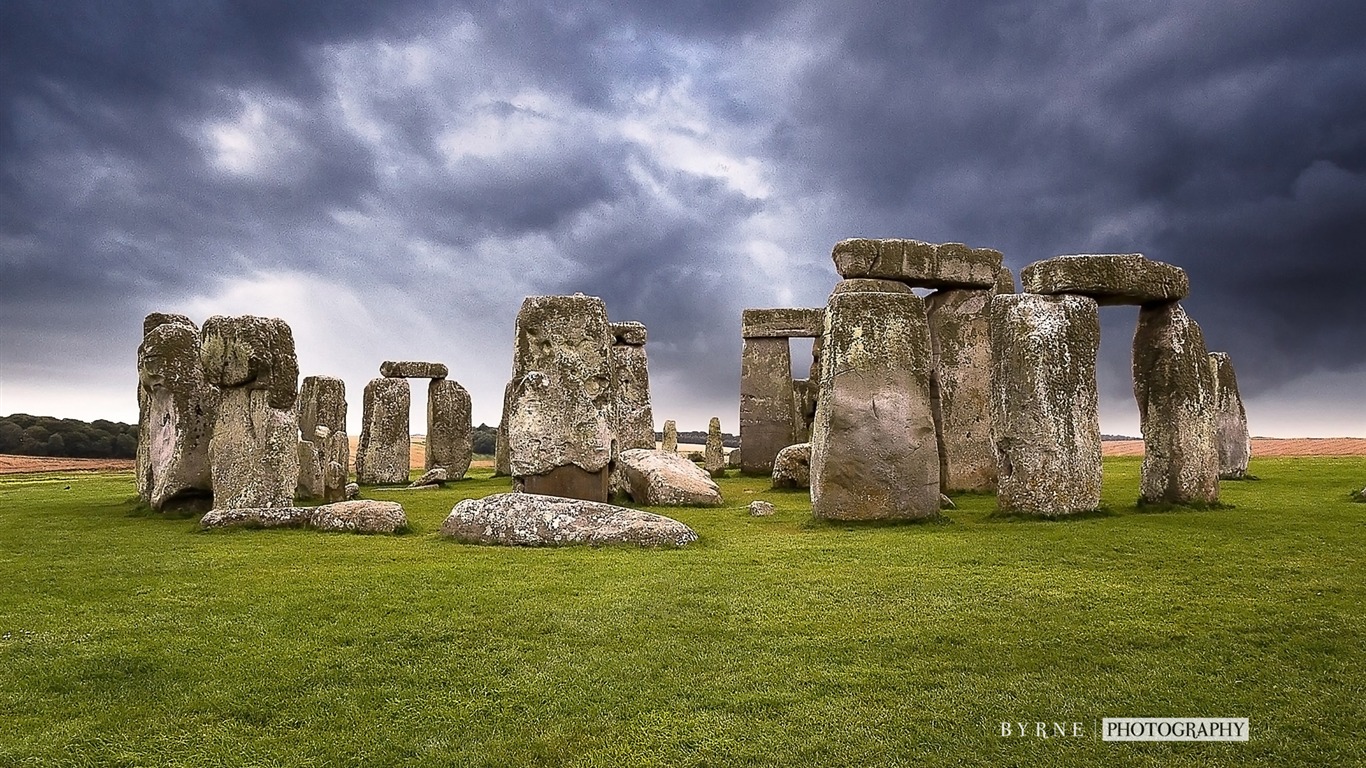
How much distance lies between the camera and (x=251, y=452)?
11.3m

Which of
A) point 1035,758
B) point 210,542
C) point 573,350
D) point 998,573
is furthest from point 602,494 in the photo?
point 1035,758

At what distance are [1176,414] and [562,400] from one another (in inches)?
340

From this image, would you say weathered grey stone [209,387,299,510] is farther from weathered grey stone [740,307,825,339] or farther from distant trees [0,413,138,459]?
distant trees [0,413,138,459]

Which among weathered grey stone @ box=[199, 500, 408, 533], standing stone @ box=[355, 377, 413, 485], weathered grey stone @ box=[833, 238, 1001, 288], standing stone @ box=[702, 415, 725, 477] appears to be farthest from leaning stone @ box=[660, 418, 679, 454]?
weathered grey stone @ box=[199, 500, 408, 533]

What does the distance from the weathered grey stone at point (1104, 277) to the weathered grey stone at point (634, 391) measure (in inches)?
532

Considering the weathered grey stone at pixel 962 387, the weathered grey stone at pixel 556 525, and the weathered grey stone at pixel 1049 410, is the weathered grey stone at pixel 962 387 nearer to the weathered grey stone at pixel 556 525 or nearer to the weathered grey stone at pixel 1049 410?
the weathered grey stone at pixel 1049 410

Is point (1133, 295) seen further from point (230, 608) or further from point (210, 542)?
point (210, 542)

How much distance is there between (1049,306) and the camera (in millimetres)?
11078

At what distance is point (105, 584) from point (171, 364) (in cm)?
689

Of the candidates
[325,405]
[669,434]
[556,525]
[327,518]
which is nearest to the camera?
[556,525]

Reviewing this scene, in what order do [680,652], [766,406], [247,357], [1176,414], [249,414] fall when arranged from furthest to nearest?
[766,406] < [1176,414] < [249,414] < [247,357] < [680,652]

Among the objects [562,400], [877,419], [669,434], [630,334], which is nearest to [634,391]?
[630,334]

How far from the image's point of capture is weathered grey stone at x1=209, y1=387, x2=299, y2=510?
37.0 ft

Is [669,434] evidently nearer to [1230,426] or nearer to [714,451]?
Answer: [714,451]
